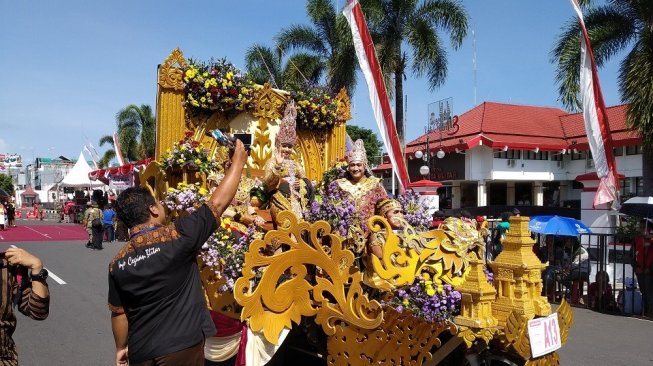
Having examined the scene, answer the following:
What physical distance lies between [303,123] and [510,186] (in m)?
25.0

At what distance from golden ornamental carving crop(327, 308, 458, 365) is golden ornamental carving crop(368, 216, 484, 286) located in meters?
0.26

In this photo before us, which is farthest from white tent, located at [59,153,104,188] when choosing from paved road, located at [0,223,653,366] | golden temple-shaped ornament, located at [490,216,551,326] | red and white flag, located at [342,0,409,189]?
golden temple-shaped ornament, located at [490,216,551,326]

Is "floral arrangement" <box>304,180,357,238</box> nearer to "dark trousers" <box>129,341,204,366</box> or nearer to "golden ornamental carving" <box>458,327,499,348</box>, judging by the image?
"golden ornamental carving" <box>458,327,499,348</box>

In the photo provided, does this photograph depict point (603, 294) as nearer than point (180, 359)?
No

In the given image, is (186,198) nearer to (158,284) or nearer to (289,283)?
(289,283)

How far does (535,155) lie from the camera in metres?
27.1

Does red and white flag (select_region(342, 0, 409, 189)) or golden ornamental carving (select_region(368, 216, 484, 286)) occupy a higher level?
red and white flag (select_region(342, 0, 409, 189))

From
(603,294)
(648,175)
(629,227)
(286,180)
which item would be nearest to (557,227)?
(603,294)

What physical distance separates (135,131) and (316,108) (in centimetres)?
3320

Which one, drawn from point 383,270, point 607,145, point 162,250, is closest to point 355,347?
point 383,270

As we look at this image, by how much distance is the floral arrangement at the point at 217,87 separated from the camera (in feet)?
17.6

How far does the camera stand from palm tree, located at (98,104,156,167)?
35906 millimetres

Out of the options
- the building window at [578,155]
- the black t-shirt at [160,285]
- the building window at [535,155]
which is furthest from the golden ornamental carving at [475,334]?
the building window at [578,155]

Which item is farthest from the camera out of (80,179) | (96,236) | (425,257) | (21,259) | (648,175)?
(80,179)
